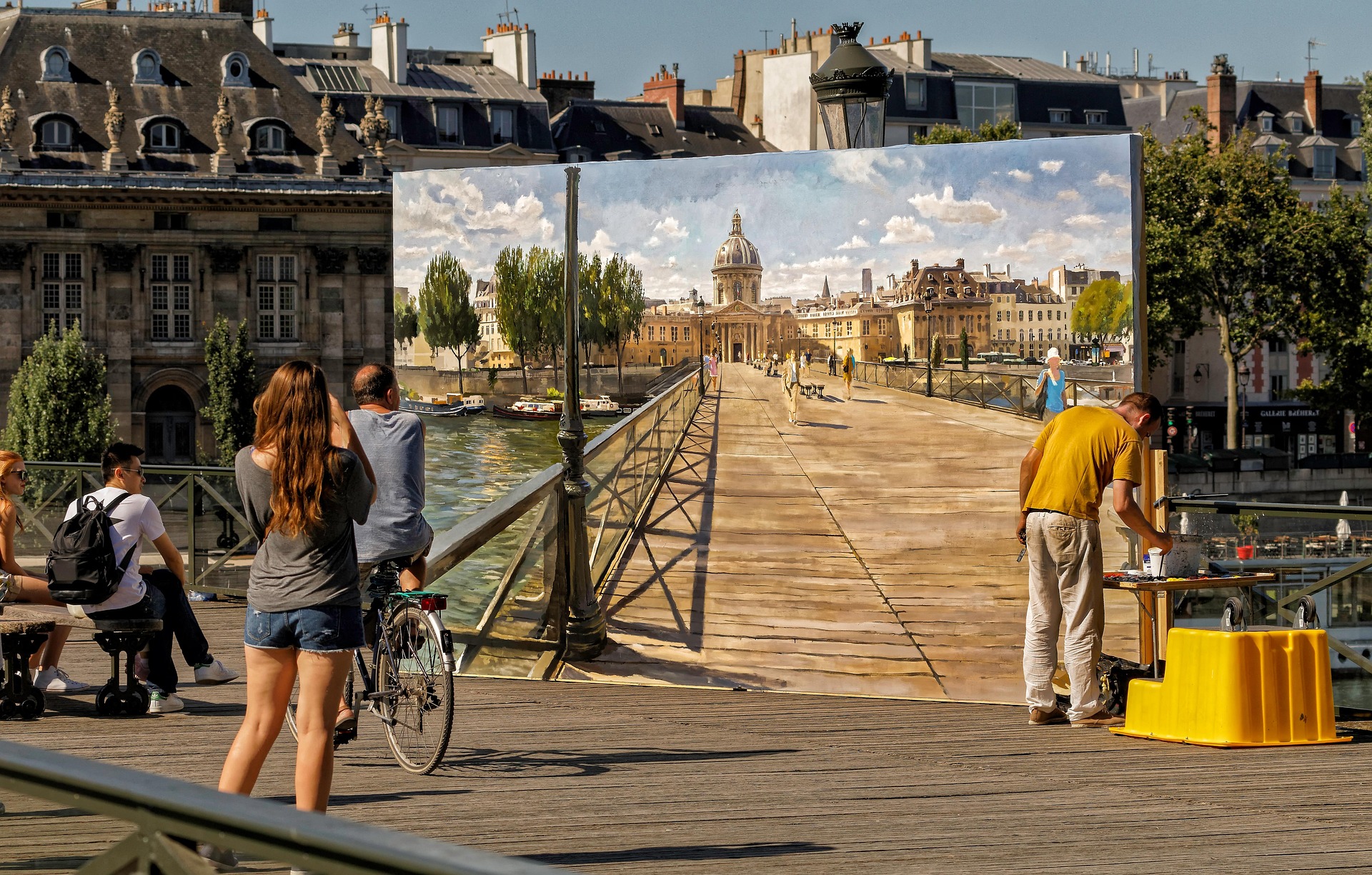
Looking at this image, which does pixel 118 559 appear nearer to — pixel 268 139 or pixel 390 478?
pixel 390 478

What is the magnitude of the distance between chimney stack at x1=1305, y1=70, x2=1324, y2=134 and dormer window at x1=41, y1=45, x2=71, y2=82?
185 feet

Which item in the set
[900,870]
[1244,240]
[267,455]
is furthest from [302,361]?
[1244,240]

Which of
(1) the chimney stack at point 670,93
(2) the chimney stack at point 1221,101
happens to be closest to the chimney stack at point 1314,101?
(2) the chimney stack at point 1221,101

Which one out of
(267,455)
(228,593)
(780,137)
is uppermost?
(780,137)

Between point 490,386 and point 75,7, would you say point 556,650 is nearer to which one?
point 490,386

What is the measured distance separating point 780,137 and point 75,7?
28964mm

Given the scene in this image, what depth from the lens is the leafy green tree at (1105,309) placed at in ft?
30.8

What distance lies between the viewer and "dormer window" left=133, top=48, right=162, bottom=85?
58500 millimetres

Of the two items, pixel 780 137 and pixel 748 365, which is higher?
pixel 780 137

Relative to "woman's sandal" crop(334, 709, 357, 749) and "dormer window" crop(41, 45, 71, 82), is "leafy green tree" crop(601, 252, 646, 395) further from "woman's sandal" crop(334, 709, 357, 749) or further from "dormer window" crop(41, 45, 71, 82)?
"dormer window" crop(41, 45, 71, 82)

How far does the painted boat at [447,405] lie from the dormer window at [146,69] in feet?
171

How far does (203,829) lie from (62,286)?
58.5 metres

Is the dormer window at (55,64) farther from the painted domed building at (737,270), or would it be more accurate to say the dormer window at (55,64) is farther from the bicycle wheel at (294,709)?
the bicycle wheel at (294,709)

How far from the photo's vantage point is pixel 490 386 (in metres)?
11.2
